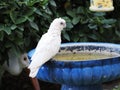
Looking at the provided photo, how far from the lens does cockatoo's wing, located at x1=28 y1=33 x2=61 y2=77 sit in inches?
107

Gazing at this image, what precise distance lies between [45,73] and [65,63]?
0.60 ft

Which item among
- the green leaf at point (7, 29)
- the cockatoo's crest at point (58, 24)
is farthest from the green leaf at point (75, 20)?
the cockatoo's crest at point (58, 24)

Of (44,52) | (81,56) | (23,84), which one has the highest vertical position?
(44,52)

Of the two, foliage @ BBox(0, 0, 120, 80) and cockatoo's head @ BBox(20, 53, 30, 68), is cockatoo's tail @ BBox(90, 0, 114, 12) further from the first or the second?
cockatoo's head @ BBox(20, 53, 30, 68)

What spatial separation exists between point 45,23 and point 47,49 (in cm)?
131

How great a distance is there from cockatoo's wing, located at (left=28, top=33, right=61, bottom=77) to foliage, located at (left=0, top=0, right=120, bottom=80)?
0.86 metres

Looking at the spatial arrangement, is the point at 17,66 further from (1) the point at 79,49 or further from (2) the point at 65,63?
(2) the point at 65,63

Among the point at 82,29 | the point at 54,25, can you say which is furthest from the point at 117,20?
the point at 54,25

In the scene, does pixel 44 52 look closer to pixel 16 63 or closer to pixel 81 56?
pixel 81 56

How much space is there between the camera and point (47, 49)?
108 inches

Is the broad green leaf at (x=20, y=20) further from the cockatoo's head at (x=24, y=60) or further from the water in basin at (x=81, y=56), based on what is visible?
the water in basin at (x=81, y=56)

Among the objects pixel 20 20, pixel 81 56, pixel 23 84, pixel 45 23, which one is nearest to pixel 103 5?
pixel 81 56

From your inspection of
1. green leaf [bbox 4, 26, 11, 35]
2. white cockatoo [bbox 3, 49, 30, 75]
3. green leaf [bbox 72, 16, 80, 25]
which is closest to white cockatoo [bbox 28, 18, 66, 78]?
green leaf [bbox 4, 26, 11, 35]

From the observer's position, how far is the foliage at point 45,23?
3.72 metres
